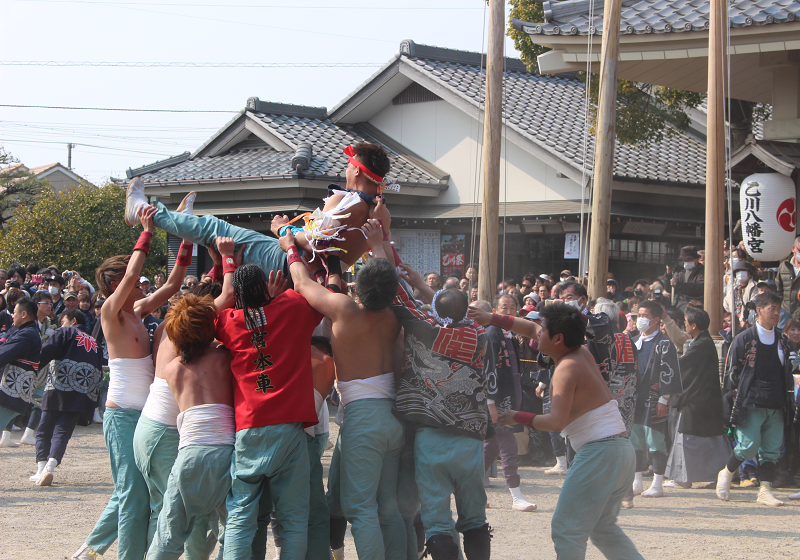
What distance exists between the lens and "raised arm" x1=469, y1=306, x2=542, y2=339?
14.5 ft

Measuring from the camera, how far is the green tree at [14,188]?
2682cm

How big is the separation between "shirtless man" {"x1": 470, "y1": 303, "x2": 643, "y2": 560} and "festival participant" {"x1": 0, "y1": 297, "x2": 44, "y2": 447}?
5.45 metres

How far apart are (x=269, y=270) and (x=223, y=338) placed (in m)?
0.66

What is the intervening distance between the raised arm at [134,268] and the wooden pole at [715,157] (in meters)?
6.37

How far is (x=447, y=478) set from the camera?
396 cm

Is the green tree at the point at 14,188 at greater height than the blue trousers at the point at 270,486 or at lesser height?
greater

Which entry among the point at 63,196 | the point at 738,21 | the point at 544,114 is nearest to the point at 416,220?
the point at 544,114

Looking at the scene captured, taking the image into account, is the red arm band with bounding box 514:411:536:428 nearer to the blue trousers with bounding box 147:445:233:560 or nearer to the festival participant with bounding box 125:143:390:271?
the festival participant with bounding box 125:143:390:271

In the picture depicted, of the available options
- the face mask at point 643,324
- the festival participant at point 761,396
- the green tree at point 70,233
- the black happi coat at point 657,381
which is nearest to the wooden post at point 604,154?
the face mask at point 643,324

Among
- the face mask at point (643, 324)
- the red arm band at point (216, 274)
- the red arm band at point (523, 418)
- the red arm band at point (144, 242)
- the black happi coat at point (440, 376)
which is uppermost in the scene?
the red arm band at point (144, 242)

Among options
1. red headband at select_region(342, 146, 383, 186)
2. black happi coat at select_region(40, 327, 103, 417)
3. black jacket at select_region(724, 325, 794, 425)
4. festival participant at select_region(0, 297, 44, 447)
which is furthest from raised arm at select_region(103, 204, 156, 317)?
black jacket at select_region(724, 325, 794, 425)

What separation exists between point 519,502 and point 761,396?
252 centimetres

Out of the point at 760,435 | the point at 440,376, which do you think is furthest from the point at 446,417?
the point at 760,435

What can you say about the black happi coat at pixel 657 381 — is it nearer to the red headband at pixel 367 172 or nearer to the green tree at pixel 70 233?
the red headband at pixel 367 172
